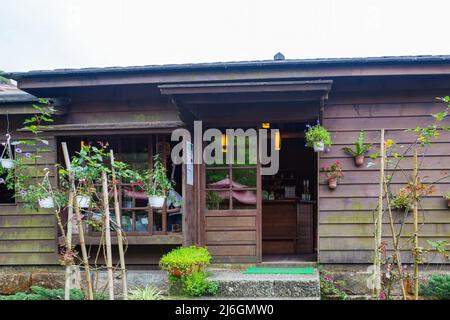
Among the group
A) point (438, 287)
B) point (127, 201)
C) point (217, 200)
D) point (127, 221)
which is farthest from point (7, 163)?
point (438, 287)

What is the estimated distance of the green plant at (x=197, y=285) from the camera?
236 inches

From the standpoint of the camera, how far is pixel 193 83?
663 centimetres

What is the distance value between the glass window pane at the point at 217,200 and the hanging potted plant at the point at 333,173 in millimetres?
1531

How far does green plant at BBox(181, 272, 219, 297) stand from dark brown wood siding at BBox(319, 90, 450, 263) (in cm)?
184

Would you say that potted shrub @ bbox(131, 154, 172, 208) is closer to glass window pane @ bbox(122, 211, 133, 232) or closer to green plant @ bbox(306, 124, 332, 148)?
glass window pane @ bbox(122, 211, 133, 232)

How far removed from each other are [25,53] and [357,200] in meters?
23.7

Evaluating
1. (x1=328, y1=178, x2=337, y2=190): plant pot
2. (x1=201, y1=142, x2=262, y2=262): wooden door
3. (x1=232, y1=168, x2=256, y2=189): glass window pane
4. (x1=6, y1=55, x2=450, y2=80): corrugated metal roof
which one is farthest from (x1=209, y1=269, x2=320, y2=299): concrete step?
(x1=6, y1=55, x2=450, y2=80): corrugated metal roof

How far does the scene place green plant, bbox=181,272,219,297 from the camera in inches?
236

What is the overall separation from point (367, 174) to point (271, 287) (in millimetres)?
2291

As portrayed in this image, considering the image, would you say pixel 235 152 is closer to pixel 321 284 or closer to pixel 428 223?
pixel 321 284

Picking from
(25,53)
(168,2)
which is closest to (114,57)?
(25,53)

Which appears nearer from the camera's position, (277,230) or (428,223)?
(428,223)

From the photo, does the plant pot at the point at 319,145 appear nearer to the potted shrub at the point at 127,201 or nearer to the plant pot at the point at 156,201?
the plant pot at the point at 156,201

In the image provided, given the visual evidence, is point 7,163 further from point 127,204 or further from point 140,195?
point 140,195
